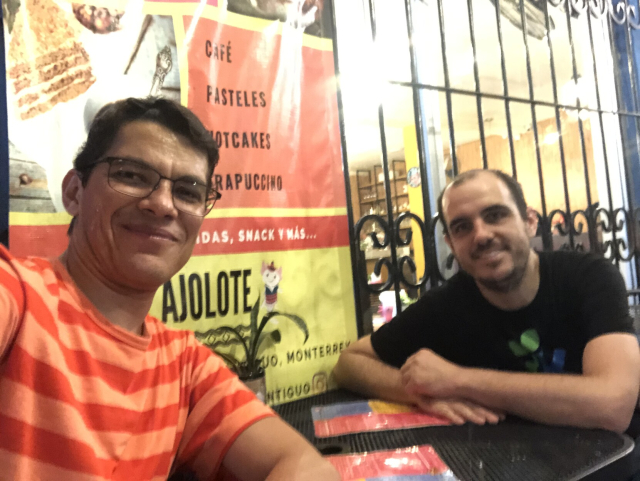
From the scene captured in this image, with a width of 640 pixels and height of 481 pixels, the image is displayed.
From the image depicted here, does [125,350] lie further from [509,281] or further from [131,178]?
[509,281]

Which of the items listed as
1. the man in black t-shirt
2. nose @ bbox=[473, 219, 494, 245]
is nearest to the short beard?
the man in black t-shirt

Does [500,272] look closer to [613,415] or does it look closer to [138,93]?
[613,415]

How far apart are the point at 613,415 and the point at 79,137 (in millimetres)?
1427

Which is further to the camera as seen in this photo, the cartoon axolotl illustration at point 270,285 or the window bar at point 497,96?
the window bar at point 497,96

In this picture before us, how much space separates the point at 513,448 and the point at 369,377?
47 centimetres

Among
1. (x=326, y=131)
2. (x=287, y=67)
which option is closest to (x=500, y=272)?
(x=326, y=131)

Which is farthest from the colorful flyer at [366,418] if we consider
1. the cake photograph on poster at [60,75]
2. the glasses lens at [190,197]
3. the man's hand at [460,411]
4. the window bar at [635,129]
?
the window bar at [635,129]

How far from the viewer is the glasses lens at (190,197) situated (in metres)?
0.83

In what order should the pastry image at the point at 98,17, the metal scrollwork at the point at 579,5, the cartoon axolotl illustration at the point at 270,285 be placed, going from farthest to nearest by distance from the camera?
the metal scrollwork at the point at 579,5 < the cartoon axolotl illustration at the point at 270,285 < the pastry image at the point at 98,17

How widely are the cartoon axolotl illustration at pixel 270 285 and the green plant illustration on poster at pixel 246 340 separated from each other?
0.02m

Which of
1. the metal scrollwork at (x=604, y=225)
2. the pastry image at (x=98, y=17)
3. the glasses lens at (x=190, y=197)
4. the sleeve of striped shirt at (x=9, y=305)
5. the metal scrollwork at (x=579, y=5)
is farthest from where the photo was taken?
the metal scrollwork at (x=579, y=5)

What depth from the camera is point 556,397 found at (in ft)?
3.11

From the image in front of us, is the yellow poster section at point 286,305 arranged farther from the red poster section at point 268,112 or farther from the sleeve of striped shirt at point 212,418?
the sleeve of striped shirt at point 212,418

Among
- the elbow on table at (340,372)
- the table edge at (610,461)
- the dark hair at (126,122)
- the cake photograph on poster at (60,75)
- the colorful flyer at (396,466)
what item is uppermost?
the cake photograph on poster at (60,75)
